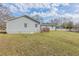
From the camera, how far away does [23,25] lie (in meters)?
2.67

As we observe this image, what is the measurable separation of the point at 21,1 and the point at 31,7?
131 mm

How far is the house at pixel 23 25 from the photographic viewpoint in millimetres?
Result: 2658

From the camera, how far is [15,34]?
2.68 metres

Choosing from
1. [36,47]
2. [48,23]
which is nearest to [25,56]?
[36,47]

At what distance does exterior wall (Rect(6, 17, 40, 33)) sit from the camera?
8.73 feet

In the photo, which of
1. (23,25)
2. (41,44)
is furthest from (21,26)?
(41,44)

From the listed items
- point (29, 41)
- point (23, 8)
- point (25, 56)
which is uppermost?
point (23, 8)

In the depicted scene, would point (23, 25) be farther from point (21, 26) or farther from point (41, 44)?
point (41, 44)

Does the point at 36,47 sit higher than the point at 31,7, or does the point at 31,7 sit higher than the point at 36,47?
the point at 31,7

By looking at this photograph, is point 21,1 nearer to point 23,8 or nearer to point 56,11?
point 23,8

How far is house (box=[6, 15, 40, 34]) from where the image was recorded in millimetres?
2658

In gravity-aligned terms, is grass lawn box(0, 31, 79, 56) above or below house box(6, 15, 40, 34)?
below

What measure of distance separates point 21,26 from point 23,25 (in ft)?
0.09

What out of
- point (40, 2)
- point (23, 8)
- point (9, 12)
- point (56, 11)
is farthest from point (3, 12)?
point (56, 11)
